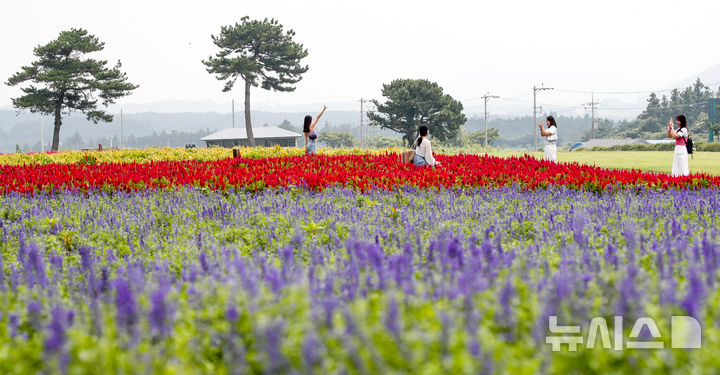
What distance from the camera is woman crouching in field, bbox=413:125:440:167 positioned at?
12906 millimetres

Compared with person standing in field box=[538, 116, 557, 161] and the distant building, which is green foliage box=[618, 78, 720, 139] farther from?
person standing in field box=[538, 116, 557, 161]

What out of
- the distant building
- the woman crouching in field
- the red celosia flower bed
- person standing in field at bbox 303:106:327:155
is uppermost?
the distant building

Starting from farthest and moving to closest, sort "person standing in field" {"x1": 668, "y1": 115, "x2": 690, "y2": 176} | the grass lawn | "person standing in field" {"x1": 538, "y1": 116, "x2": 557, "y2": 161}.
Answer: the grass lawn < "person standing in field" {"x1": 538, "y1": 116, "x2": 557, "y2": 161} < "person standing in field" {"x1": 668, "y1": 115, "x2": 690, "y2": 176}

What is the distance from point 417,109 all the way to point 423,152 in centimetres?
5582

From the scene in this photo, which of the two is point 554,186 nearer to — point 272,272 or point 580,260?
point 580,260

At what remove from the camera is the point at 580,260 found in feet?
12.2

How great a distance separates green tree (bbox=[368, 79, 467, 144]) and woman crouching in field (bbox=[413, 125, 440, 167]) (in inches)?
2101

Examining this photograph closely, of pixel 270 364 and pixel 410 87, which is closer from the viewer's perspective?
pixel 270 364

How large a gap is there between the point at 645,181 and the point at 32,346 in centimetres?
1014

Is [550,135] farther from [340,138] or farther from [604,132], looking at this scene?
[604,132]

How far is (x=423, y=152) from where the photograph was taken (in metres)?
13.3

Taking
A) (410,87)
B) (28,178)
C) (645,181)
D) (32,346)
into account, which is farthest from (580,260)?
(410,87)

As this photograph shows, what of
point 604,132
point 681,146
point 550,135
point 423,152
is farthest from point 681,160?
point 604,132

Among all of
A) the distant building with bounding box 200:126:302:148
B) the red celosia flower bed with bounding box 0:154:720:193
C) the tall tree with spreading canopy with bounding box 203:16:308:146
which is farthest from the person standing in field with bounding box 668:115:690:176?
the distant building with bounding box 200:126:302:148
